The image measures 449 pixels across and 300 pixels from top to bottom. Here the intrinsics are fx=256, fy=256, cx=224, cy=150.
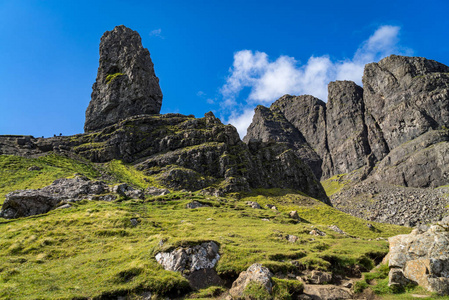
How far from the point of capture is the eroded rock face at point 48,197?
4112 cm

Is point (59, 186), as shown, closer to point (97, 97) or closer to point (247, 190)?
point (247, 190)

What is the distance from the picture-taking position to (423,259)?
61.1ft

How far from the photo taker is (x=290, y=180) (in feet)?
406

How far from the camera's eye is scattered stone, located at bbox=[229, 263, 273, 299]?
17.9 meters

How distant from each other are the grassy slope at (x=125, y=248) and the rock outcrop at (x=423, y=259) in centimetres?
477

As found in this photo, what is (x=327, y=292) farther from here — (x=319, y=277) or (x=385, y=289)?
(x=385, y=289)

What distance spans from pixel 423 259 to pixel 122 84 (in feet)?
559

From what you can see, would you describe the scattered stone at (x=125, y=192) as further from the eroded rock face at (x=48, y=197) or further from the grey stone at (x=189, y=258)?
the grey stone at (x=189, y=258)

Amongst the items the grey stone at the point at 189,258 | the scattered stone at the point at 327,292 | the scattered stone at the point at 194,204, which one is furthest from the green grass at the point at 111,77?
the scattered stone at the point at 327,292

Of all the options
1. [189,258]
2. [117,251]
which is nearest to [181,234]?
[117,251]

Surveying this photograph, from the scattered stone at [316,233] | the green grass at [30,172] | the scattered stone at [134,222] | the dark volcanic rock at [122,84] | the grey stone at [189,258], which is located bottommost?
the scattered stone at [316,233]

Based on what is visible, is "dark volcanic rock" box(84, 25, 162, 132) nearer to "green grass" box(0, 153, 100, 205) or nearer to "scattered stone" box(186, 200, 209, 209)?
"green grass" box(0, 153, 100, 205)

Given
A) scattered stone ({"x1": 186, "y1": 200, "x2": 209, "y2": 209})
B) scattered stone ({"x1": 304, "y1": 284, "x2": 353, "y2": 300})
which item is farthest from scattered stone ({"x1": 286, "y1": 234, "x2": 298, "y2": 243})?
scattered stone ({"x1": 186, "y1": 200, "x2": 209, "y2": 209})

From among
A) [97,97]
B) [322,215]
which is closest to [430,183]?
[322,215]
